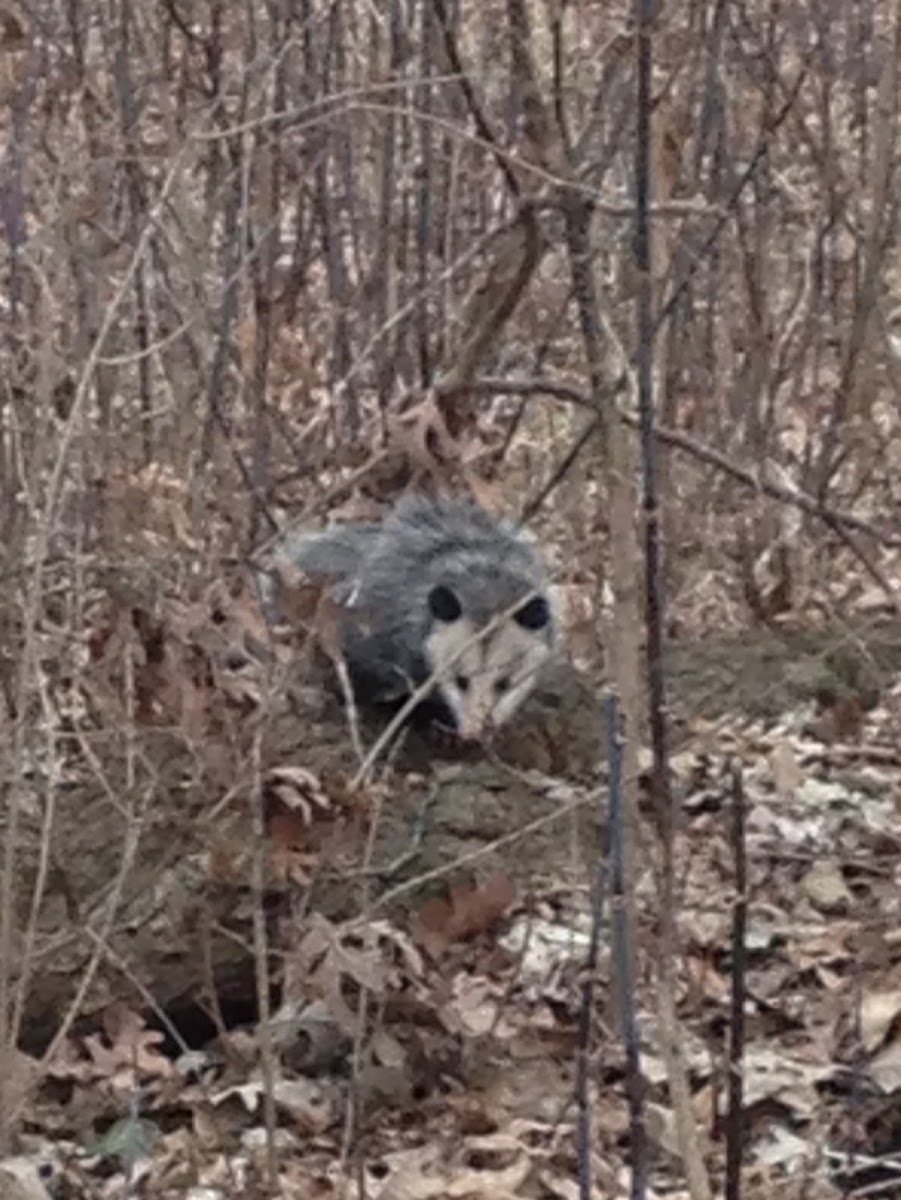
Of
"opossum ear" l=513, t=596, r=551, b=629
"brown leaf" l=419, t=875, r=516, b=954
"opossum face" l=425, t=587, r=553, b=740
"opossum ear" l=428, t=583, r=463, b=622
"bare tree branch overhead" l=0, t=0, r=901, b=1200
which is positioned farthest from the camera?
"opossum ear" l=428, t=583, r=463, b=622

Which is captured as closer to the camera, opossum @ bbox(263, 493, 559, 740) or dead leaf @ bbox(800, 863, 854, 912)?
dead leaf @ bbox(800, 863, 854, 912)

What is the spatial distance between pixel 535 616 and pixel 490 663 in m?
0.17

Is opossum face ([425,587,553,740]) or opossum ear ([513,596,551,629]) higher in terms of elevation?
opossum ear ([513,596,551,629])

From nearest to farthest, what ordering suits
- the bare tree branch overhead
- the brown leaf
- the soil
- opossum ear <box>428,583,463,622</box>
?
the bare tree branch overhead
the soil
the brown leaf
opossum ear <box>428,583,463,622</box>

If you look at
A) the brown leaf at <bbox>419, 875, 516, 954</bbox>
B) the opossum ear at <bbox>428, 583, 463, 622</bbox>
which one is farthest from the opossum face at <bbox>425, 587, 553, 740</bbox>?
the brown leaf at <bbox>419, 875, 516, 954</bbox>

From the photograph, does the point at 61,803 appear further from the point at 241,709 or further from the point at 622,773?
the point at 622,773

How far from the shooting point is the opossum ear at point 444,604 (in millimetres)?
6207

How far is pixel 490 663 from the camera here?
5.89 metres

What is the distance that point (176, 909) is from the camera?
15.6ft

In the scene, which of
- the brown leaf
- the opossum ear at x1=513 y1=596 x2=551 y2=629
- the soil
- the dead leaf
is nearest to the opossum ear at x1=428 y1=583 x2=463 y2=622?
the opossum ear at x1=513 y1=596 x2=551 y2=629

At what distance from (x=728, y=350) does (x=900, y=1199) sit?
3.42 metres

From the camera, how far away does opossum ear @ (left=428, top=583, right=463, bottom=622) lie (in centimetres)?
621

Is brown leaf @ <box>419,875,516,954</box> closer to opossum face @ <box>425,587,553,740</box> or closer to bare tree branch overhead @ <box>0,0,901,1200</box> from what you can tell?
bare tree branch overhead @ <box>0,0,901,1200</box>

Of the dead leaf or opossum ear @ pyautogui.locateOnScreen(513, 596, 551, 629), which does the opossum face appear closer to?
opossum ear @ pyautogui.locateOnScreen(513, 596, 551, 629)
